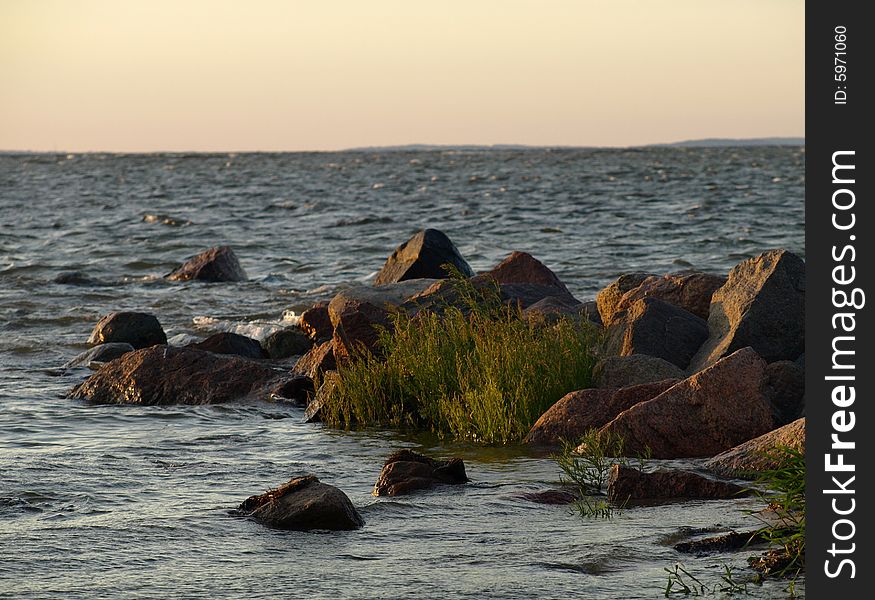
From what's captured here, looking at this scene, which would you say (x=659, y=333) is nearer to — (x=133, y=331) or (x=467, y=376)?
(x=467, y=376)

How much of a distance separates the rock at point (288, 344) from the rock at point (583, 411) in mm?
5730

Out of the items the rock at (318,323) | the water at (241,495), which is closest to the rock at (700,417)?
the water at (241,495)

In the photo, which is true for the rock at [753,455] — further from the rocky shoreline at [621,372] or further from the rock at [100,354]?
the rock at [100,354]

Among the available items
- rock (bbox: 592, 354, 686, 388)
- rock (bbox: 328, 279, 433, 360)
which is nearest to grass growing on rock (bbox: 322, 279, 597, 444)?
rock (bbox: 592, 354, 686, 388)

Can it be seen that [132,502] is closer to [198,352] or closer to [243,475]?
[243,475]

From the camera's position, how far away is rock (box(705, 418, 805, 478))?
7859mm

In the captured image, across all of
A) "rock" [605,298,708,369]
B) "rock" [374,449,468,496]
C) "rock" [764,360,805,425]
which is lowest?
"rock" [374,449,468,496]

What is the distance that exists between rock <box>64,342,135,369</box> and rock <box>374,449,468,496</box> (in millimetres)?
7342

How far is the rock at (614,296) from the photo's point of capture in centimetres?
1234

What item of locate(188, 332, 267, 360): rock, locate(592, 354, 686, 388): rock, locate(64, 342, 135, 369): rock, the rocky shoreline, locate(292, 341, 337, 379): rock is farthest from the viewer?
locate(64, 342, 135, 369): rock

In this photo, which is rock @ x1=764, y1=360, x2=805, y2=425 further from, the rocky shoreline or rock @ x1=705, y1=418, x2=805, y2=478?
rock @ x1=705, y1=418, x2=805, y2=478

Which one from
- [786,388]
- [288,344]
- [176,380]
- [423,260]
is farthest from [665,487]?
[423,260]

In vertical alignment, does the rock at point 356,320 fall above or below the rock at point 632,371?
above

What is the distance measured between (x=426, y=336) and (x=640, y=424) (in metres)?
2.63
